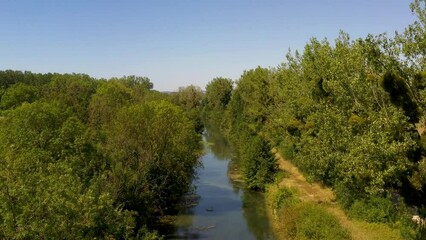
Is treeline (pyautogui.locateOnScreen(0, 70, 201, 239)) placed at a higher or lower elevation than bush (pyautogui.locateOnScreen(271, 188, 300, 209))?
higher

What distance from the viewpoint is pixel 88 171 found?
29.6 metres

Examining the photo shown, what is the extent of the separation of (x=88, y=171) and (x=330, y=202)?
2026cm

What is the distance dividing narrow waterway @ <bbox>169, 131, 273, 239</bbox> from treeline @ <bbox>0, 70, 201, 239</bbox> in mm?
2541

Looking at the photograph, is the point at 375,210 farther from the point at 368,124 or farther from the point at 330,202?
the point at 368,124

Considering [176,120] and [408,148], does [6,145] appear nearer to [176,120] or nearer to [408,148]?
[176,120]

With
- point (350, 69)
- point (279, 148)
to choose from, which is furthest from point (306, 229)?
point (279, 148)

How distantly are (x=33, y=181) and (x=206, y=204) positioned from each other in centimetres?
2489

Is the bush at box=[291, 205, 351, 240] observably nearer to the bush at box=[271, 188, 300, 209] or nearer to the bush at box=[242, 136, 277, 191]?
the bush at box=[271, 188, 300, 209]

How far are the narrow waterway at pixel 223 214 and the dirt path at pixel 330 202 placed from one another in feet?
13.4

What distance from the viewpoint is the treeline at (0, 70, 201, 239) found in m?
14.5

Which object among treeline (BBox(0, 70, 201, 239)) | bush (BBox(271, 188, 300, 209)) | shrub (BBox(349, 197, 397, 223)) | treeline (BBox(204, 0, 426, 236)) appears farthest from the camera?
bush (BBox(271, 188, 300, 209))

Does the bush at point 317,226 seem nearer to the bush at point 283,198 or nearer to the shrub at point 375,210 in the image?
the shrub at point 375,210

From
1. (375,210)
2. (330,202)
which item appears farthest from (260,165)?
(375,210)

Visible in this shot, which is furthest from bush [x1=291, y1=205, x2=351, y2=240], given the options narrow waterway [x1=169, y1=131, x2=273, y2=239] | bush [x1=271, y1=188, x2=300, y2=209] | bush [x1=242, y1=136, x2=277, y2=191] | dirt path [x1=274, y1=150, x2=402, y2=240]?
bush [x1=242, y1=136, x2=277, y2=191]
